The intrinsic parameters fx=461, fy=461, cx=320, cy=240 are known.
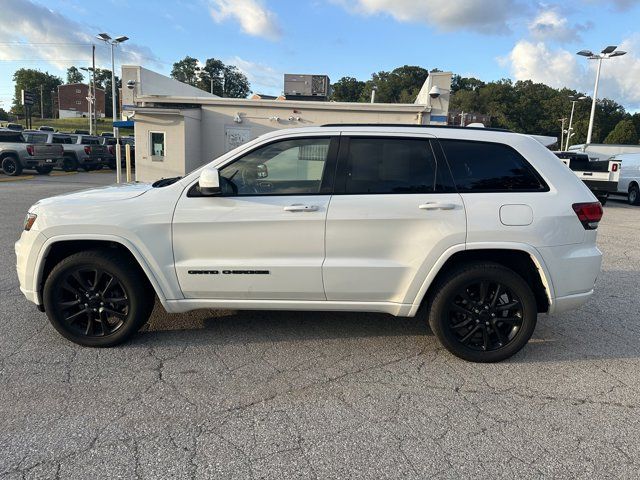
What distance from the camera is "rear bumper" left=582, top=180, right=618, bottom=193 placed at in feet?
50.3

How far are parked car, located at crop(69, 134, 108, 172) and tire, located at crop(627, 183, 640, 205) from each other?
24960 millimetres

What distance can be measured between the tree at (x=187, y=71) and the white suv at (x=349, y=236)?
120506 millimetres

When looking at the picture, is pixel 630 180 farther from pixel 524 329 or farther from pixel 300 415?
pixel 300 415

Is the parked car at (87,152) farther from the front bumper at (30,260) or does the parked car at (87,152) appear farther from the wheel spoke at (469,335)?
the wheel spoke at (469,335)

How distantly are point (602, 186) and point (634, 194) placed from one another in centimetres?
315

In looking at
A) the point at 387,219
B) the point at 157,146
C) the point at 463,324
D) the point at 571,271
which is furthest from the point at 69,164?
the point at 571,271

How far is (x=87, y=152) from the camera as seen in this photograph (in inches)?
947

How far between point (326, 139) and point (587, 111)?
10042 centimetres

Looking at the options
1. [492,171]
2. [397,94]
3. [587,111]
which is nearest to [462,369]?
[492,171]

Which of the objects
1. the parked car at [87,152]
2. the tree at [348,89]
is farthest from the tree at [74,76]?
the parked car at [87,152]

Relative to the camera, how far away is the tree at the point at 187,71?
4550 inches

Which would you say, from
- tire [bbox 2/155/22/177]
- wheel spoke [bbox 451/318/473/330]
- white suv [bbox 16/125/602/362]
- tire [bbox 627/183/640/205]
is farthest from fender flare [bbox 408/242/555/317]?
tire [bbox 2/155/22/177]

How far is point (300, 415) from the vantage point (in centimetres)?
296

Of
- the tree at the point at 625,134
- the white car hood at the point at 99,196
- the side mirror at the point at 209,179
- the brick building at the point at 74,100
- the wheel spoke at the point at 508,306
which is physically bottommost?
the wheel spoke at the point at 508,306
